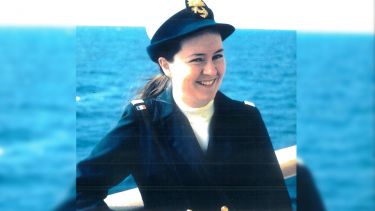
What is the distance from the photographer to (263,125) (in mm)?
3963

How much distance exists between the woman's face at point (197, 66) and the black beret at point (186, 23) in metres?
0.05

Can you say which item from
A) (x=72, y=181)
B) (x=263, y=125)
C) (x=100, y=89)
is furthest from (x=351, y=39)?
(x=72, y=181)

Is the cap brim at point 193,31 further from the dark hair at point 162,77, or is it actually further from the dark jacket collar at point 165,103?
the dark jacket collar at point 165,103

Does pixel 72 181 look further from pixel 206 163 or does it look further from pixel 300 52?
pixel 300 52

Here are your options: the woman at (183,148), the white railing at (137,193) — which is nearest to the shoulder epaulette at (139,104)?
the woman at (183,148)

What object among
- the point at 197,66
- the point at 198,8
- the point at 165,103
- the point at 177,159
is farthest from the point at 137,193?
the point at 198,8

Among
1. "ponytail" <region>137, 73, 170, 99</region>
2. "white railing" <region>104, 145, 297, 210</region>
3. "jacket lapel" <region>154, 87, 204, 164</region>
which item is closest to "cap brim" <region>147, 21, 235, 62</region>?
"ponytail" <region>137, 73, 170, 99</region>

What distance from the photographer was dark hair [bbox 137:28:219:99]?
3.86 m

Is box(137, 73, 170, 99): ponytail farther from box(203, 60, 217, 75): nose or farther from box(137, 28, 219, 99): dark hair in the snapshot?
box(203, 60, 217, 75): nose

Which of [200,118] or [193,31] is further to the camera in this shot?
[200,118]

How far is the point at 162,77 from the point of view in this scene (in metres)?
3.91

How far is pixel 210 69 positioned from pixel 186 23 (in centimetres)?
28

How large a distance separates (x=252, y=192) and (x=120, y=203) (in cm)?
75

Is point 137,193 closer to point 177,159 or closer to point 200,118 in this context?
point 177,159
